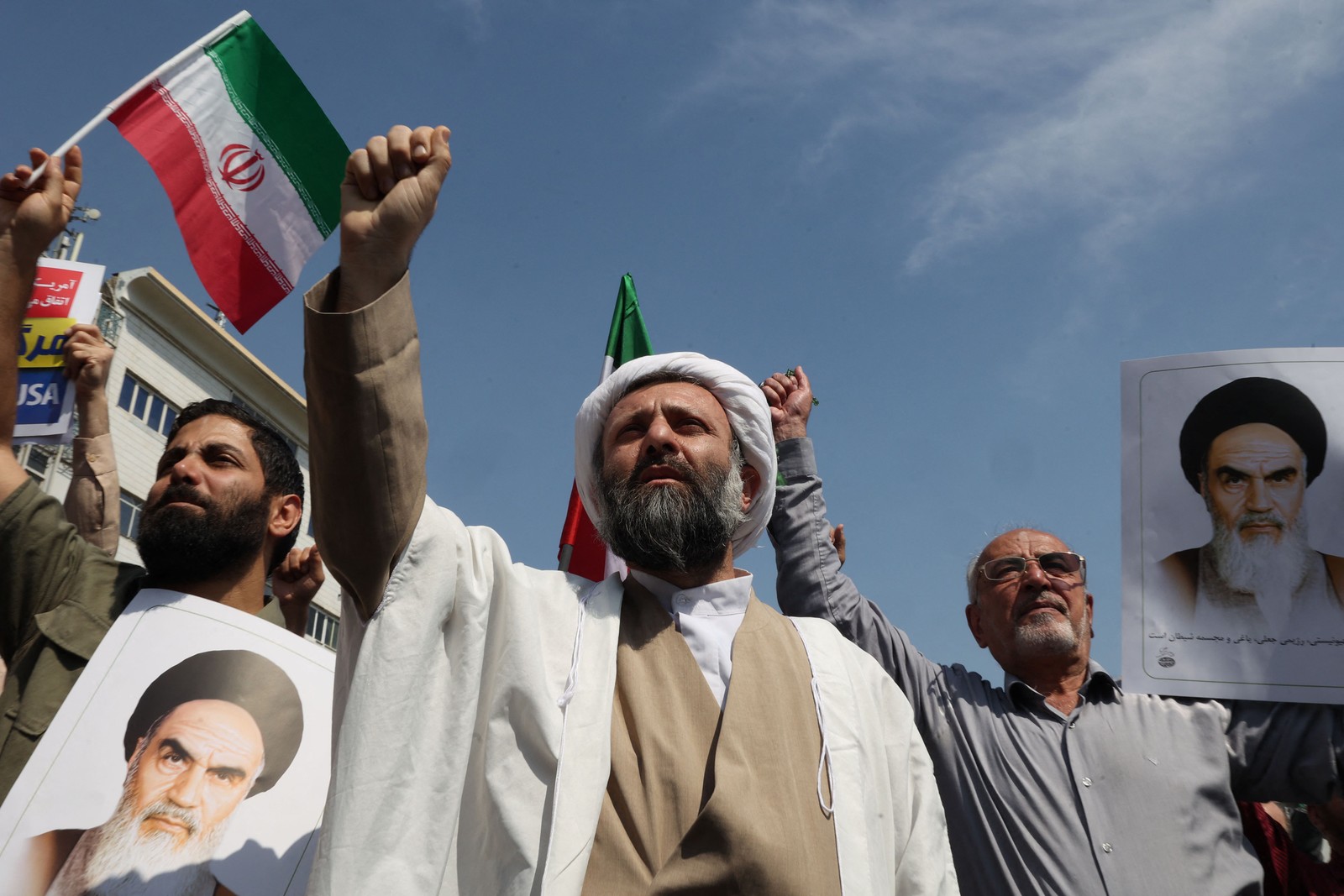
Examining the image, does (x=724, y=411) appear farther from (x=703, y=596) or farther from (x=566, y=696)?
(x=566, y=696)

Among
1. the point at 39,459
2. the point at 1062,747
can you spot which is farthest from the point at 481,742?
the point at 39,459

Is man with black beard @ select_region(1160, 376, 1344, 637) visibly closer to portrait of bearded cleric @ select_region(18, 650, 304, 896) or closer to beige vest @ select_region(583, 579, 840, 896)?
beige vest @ select_region(583, 579, 840, 896)

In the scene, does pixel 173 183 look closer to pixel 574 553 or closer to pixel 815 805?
pixel 574 553

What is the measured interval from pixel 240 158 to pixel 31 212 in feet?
5.81

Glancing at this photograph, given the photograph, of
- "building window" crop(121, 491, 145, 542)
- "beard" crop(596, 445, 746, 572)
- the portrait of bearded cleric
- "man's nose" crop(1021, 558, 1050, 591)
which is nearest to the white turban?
"beard" crop(596, 445, 746, 572)

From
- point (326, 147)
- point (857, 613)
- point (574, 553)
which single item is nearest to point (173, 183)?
point (326, 147)

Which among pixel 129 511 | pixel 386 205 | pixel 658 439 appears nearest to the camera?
pixel 386 205

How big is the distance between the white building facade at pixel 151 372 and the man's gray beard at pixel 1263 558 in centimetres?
2165

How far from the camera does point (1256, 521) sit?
3570 mm

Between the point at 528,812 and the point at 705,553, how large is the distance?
91 cm

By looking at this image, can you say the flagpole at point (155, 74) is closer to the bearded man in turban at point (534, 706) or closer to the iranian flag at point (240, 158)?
the iranian flag at point (240, 158)

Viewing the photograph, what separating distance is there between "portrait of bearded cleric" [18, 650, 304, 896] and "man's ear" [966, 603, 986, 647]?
91.9 inches

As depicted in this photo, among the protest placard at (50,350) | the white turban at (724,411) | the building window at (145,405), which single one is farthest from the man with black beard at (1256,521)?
the building window at (145,405)

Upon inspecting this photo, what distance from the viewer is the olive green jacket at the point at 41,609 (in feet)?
9.21
